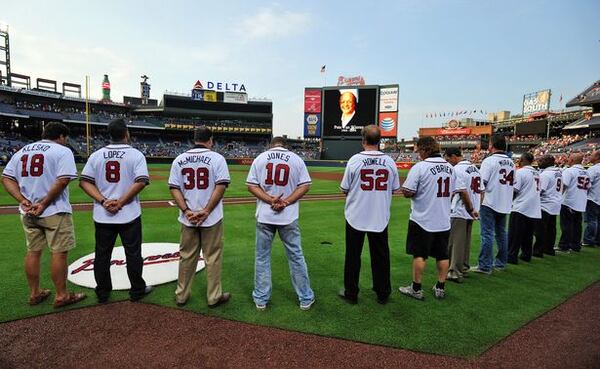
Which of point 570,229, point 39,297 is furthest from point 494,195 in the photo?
point 39,297

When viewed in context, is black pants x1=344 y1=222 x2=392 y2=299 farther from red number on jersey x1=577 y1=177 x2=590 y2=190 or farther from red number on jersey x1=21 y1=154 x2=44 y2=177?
red number on jersey x1=577 y1=177 x2=590 y2=190

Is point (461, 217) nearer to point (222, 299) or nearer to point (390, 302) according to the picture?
point (390, 302)

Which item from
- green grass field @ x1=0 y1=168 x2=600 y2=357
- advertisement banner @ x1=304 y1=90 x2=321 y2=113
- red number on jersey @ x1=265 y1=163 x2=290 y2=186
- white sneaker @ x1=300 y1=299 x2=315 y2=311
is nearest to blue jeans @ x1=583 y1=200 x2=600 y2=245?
green grass field @ x1=0 y1=168 x2=600 y2=357

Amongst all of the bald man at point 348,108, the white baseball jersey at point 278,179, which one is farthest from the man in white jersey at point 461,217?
the bald man at point 348,108

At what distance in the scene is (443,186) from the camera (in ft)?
13.8

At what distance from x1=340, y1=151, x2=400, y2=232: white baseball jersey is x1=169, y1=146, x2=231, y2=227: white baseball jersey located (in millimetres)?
1558

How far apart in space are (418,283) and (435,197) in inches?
44.1

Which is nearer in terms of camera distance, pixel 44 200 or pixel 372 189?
pixel 44 200

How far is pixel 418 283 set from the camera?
4.24 m

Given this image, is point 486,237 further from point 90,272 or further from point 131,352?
point 90,272

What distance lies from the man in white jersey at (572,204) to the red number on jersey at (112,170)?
26.1 feet

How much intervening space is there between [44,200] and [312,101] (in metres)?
45.5

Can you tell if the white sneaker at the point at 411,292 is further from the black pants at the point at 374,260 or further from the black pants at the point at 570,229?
the black pants at the point at 570,229

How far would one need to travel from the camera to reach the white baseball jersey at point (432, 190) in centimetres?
416
